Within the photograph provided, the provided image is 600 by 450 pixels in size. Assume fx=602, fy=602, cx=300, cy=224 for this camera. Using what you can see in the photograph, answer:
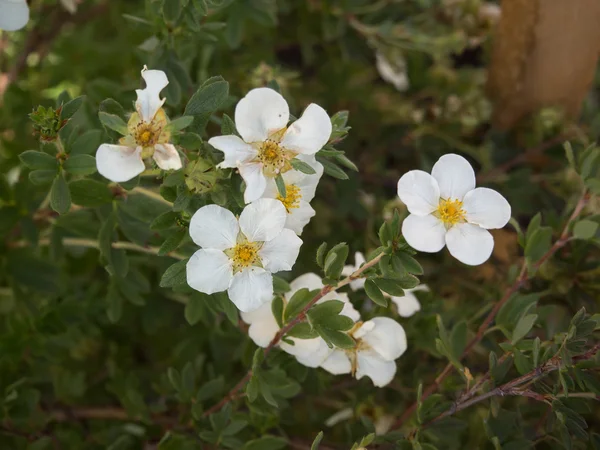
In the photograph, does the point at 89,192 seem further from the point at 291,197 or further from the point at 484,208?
the point at 484,208

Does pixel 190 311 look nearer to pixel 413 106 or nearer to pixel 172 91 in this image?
pixel 172 91

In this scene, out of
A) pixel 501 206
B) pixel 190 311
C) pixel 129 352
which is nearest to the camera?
pixel 501 206

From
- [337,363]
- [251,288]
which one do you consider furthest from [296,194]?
[337,363]

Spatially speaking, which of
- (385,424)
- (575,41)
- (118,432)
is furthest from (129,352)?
(575,41)

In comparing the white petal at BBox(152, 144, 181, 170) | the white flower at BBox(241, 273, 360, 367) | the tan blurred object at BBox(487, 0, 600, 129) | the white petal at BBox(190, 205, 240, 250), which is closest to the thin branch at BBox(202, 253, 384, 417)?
the white flower at BBox(241, 273, 360, 367)

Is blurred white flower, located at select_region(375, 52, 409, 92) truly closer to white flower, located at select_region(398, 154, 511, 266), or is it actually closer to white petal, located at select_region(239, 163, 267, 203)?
white flower, located at select_region(398, 154, 511, 266)

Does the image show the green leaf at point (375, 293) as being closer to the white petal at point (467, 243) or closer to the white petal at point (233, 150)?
the white petal at point (467, 243)

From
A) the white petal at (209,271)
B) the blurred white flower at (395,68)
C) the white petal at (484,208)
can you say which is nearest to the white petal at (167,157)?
the white petal at (209,271)
